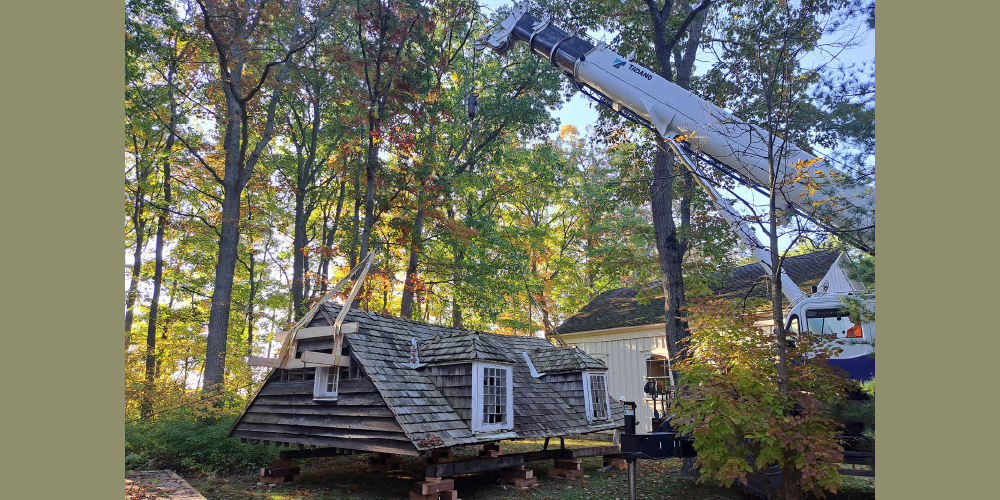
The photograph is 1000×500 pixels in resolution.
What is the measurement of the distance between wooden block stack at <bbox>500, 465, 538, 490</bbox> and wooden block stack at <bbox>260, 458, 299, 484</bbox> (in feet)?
12.7

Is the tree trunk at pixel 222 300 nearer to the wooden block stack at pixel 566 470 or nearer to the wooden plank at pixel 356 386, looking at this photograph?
the wooden plank at pixel 356 386

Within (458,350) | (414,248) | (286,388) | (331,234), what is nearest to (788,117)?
(458,350)

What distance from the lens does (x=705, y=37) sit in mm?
12828

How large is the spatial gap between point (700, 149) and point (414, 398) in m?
6.62

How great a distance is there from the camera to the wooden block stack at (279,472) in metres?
10.0

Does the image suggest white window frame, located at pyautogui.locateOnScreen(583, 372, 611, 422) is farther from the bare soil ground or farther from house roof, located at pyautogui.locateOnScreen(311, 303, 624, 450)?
the bare soil ground

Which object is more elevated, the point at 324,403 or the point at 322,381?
the point at 322,381

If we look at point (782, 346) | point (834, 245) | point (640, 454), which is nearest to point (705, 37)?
point (834, 245)

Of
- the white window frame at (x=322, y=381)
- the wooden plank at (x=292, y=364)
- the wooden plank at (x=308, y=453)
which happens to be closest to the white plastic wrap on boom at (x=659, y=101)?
the white window frame at (x=322, y=381)

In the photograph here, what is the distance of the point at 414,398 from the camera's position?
8.97 m

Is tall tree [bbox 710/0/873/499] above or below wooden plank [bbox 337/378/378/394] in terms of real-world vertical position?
above

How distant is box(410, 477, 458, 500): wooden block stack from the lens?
27.2 ft

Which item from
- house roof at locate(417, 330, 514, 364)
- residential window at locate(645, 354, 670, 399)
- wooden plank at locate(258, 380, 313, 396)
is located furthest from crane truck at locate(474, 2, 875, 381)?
wooden plank at locate(258, 380, 313, 396)

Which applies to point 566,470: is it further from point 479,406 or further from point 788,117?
point 788,117
